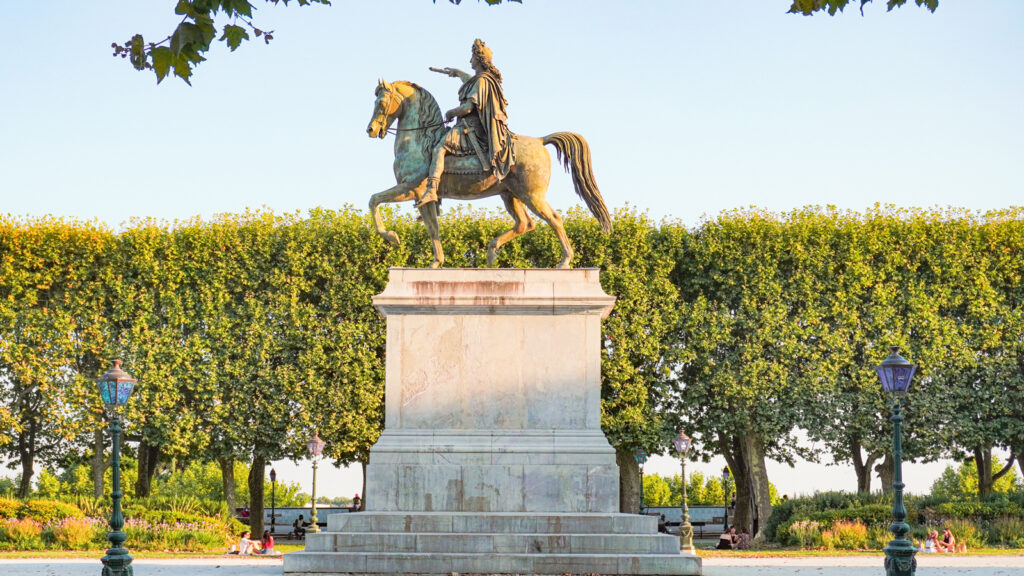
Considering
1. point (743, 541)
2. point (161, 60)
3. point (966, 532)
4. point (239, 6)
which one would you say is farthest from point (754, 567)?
point (161, 60)

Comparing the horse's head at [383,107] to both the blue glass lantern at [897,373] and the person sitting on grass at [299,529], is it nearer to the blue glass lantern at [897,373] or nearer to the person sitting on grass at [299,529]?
the blue glass lantern at [897,373]

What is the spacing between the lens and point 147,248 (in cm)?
3216

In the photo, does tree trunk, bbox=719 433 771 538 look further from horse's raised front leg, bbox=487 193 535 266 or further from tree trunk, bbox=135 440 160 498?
horse's raised front leg, bbox=487 193 535 266

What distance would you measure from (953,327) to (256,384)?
18517 millimetres

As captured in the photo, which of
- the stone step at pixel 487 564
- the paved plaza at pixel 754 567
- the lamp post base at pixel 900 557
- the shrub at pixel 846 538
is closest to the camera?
the lamp post base at pixel 900 557

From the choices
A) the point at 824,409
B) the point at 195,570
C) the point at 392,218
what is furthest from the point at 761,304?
the point at 195,570

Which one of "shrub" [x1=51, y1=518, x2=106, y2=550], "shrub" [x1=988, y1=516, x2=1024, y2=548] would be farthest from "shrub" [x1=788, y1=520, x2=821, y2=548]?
"shrub" [x1=51, y1=518, x2=106, y2=550]

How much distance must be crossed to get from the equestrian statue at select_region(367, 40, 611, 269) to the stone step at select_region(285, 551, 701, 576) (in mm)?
4555

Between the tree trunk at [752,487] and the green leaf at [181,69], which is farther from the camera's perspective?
the tree trunk at [752,487]

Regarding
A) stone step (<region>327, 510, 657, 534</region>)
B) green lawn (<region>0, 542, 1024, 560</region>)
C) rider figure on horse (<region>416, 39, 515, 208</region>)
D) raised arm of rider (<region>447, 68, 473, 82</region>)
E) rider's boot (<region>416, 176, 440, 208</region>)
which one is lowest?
green lawn (<region>0, 542, 1024, 560</region>)

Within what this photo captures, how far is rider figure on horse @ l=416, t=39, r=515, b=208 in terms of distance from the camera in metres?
16.9

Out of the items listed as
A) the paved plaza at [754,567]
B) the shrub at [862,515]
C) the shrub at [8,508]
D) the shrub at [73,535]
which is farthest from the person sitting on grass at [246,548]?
the shrub at [862,515]

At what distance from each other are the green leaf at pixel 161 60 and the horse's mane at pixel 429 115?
10299 millimetres

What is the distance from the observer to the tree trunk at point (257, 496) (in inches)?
1278
